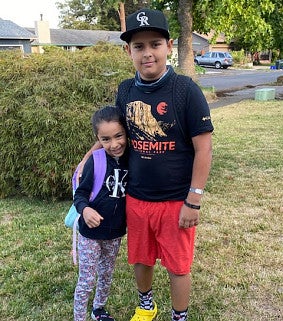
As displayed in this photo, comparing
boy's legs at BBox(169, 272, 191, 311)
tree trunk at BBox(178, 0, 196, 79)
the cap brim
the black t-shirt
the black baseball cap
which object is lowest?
boy's legs at BBox(169, 272, 191, 311)

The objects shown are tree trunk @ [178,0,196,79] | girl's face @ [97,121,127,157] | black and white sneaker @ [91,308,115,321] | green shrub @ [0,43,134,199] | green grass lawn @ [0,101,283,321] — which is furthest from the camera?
tree trunk @ [178,0,196,79]

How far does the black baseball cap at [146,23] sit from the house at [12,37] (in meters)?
26.0

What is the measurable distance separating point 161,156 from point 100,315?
1.16m

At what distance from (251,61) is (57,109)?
4523cm

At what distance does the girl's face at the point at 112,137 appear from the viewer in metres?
2.18

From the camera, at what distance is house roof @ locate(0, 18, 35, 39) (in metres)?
26.2

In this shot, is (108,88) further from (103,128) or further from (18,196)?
(103,128)

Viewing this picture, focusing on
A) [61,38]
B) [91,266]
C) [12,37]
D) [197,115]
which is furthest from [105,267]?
[61,38]

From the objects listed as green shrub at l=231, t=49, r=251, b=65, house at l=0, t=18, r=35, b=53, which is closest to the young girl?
house at l=0, t=18, r=35, b=53

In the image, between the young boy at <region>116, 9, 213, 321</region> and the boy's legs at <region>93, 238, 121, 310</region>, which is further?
the boy's legs at <region>93, 238, 121, 310</region>

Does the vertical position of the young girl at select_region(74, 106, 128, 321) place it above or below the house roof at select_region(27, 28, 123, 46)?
below

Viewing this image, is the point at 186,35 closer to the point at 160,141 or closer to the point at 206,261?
the point at 206,261

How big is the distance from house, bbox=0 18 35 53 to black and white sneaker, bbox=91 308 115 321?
85.0 ft

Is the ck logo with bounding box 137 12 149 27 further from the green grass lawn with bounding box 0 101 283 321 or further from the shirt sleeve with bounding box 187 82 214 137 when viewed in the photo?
the green grass lawn with bounding box 0 101 283 321
